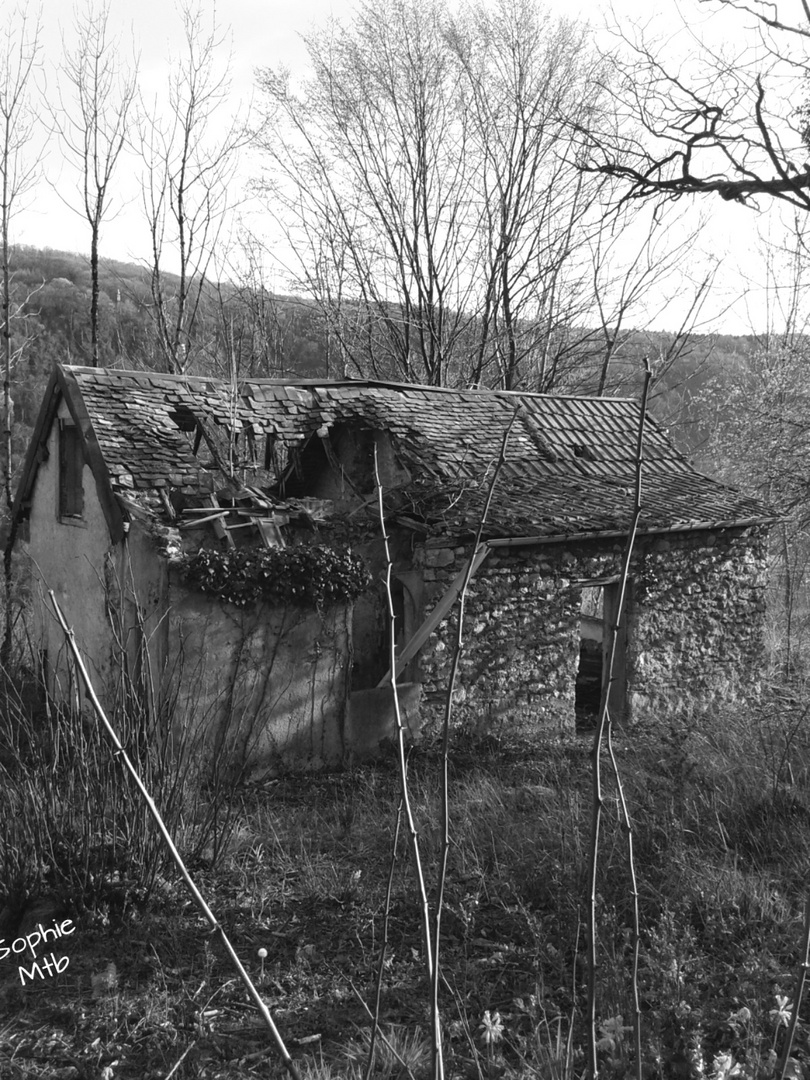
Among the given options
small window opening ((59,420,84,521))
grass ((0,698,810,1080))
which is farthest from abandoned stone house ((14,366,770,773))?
grass ((0,698,810,1080))

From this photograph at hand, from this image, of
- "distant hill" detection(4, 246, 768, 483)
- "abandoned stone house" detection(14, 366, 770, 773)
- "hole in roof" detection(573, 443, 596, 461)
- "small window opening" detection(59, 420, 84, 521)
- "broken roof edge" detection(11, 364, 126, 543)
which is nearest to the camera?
"abandoned stone house" detection(14, 366, 770, 773)

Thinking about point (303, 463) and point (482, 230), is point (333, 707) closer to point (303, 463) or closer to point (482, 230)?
point (303, 463)

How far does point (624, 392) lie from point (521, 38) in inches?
397

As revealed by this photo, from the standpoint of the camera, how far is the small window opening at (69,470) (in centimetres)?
1174

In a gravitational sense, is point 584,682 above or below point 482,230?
below

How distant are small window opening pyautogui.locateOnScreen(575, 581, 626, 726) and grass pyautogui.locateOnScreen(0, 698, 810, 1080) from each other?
3292mm

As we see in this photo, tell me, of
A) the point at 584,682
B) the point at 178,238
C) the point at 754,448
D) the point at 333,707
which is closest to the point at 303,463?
the point at 333,707

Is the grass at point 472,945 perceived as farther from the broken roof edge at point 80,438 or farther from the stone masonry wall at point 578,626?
the broken roof edge at point 80,438

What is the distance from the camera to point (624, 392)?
90.1 feet

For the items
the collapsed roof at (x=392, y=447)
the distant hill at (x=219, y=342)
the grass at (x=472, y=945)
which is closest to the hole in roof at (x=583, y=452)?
the collapsed roof at (x=392, y=447)

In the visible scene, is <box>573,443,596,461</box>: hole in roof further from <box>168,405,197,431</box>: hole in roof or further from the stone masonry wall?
<box>168,405,197,431</box>: hole in roof

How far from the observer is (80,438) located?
438 inches

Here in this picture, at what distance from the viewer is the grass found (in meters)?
4.33

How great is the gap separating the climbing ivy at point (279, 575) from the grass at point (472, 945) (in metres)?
2.97
